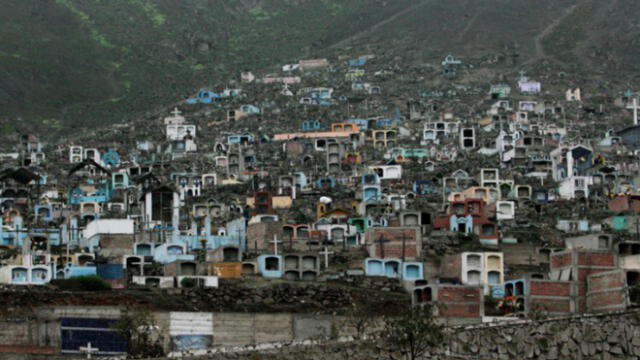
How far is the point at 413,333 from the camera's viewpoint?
5809 cm

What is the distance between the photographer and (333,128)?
128m

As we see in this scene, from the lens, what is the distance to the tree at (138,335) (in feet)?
196

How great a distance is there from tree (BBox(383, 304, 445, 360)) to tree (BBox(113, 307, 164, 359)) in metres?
9.76

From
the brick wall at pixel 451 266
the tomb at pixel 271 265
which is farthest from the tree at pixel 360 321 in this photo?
the brick wall at pixel 451 266

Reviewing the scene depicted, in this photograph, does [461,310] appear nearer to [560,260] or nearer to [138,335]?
[560,260]

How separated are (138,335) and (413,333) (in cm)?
1158

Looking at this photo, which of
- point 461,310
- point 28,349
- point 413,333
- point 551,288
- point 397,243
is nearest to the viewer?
point 413,333

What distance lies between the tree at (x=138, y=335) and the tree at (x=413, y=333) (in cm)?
976

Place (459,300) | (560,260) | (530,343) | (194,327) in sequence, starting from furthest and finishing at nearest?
1. (560,260)
2. (459,300)
3. (194,327)
4. (530,343)

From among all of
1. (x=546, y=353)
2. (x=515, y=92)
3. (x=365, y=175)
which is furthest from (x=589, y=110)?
(x=546, y=353)

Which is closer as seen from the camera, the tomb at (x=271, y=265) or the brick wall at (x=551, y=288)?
the brick wall at (x=551, y=288)

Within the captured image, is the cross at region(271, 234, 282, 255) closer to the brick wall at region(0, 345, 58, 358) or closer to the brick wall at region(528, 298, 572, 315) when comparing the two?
the brick wall at region(528, 298, 572, 315)

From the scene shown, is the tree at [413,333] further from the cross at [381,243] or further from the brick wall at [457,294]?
the cross at [381,243]

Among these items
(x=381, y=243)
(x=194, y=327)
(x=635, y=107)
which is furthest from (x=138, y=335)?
(x=635, y=107)
